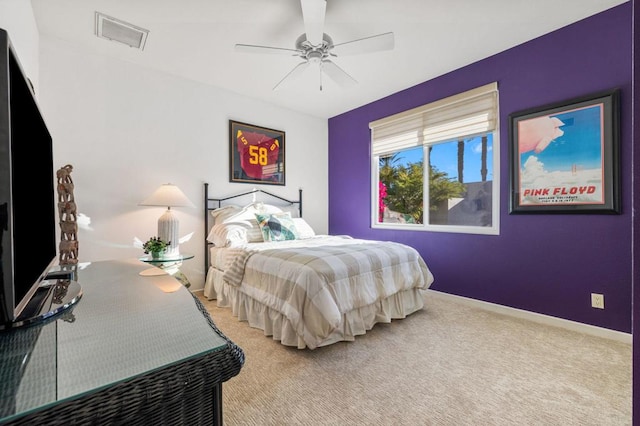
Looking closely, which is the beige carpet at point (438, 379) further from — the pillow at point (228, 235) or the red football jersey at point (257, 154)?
Result: the red football jersey at point (257, 154)

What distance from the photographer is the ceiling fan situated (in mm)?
2000

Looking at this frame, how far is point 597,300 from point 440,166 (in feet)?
6.21

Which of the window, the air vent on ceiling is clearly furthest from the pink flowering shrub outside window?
the air vent on ceiling

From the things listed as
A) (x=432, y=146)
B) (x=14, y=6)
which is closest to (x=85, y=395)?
(x=14, y=6)

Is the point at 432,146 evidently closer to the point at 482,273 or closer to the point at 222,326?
the point at 482,273

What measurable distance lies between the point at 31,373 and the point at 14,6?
2.40 metres

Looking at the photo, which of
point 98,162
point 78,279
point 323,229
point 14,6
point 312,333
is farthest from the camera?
point 323,229

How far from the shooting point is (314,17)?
2.04 meters

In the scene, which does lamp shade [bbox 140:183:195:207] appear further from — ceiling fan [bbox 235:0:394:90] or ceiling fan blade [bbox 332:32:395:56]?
ceiling fan blade [bbox 332:32:395:56]

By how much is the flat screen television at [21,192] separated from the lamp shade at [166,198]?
1.67 meters

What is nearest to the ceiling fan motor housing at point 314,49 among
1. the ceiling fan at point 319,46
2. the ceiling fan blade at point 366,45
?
the ceiling fan at point 319,46

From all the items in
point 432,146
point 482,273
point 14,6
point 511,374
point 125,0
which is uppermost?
point 125,0

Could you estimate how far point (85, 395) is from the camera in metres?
0.41

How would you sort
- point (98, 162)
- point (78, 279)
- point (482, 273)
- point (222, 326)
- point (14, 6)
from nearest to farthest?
point (78, 279) → point (14, 6) → point (222, 326) → point (98, 162) → point (482, 273)
